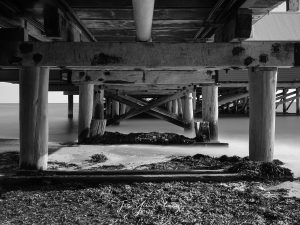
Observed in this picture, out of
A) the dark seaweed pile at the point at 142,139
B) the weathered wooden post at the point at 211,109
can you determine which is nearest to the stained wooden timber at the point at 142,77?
the weathered wooden post at the point at 211,109

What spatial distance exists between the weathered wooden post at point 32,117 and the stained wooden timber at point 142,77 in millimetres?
3384

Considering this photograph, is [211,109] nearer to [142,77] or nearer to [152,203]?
[142,77]

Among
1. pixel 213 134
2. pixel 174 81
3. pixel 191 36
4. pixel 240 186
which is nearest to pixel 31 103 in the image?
pixel 240 186

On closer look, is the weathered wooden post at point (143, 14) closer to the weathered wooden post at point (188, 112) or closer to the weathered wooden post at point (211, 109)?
the weathered wooden post at point (211, 109)

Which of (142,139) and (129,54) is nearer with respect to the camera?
(129,54)

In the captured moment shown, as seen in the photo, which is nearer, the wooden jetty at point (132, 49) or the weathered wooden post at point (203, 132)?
the wooden jetty at point (132, 49)

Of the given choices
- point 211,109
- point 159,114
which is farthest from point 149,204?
point 159,114

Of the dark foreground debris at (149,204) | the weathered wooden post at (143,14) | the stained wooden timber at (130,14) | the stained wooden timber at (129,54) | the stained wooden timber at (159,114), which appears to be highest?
the stained wooden timber at (130,14)

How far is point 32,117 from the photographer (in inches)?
169

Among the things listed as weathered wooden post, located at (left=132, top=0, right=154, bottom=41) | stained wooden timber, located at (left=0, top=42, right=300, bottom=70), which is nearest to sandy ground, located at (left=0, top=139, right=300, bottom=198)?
stained wooden timber, located at (left=0, top=42, right=300, bottom=70)

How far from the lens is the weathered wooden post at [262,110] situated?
4.40m

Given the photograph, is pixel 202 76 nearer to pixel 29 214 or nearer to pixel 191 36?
pixel 191 36

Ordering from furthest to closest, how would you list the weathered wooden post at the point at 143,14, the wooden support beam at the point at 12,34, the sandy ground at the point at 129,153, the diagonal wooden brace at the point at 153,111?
the diagonal wooden brace at the point at 153,111, the sandy ground at the point at 129,153, the wooden support beam at the point at 12,34, the weathered wooden post at the point at 143,14

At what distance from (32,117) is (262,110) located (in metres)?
2.68
